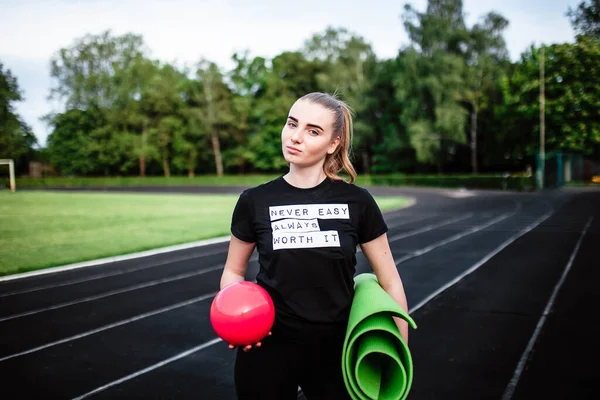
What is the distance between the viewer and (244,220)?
212cm

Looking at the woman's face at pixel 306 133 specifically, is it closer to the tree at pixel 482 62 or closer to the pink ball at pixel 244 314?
the pink ball at pixel 244 314

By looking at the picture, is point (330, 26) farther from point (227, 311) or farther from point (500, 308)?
point (227, 311)

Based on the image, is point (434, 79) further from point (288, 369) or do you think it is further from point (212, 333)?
point (288, 369)

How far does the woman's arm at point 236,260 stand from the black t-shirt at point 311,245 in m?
0.10

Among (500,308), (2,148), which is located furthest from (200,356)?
(2,148)

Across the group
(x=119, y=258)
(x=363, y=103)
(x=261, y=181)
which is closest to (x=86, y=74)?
(x=261, y=181)

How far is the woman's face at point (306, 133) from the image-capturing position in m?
2.05

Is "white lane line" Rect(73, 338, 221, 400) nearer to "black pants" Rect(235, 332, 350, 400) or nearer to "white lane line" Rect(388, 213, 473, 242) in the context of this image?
"black pants" Rect(235, 332, 350, 400)

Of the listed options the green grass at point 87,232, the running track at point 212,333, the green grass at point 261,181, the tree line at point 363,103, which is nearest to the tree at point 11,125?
the tree line at point 363,103

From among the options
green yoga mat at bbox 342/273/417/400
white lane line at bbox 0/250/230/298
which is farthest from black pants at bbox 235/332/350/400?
white lane line at bbox 0/250/230/298

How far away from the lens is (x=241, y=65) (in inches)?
2594

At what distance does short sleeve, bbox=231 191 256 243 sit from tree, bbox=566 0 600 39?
4888cm

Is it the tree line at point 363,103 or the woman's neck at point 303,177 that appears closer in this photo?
the woman's neck at point 303,177

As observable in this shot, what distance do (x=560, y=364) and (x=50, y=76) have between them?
41.2 m
